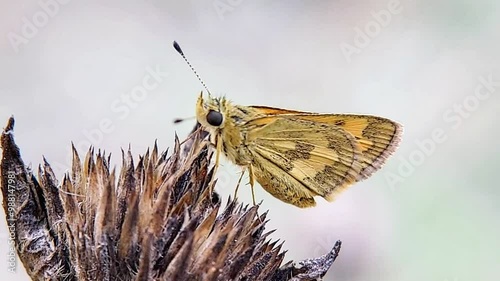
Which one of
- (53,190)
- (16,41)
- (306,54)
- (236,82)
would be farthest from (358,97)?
(53,190)

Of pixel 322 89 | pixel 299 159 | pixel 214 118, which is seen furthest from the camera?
pixel 322 89

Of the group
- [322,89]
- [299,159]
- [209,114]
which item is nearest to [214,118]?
[209,114]

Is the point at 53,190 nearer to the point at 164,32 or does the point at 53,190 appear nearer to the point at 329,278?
the point at 329,278

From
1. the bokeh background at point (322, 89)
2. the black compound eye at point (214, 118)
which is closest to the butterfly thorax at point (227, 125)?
the black compound eye at point (214, 118)

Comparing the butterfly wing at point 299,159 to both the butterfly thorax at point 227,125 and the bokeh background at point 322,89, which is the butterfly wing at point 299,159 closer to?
the butterfly thorax at point 227,125

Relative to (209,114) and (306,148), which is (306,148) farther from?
(209,114)
